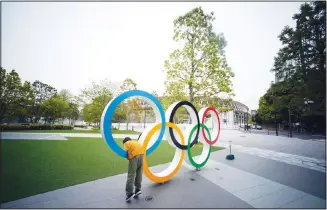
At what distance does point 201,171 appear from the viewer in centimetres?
812

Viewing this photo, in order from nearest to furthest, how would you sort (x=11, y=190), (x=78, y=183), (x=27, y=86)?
1. (x=11, y=190)
2. (x=78, y=183)
3. (x=27, y=86)

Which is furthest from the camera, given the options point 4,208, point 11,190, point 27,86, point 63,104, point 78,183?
point 63,104

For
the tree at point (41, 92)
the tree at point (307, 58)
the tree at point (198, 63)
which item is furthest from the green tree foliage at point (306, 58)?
the tree at point (41, 92)

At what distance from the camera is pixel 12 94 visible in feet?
86.7

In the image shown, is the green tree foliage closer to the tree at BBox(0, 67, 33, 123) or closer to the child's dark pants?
the child's dark pants

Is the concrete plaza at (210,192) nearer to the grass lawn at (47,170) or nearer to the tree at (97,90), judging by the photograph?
the grass lawn at (47,170)

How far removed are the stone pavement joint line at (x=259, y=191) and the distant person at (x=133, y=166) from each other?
308 cm

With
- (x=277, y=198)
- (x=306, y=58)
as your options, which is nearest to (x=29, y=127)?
(x=277, y=198)

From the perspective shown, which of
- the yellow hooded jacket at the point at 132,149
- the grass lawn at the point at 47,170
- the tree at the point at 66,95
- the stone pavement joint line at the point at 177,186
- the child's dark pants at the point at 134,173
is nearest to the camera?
the stone pavement joint line at the point at 177,186

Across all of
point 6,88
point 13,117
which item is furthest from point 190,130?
point 13,117

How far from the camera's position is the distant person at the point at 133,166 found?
523 centimetres

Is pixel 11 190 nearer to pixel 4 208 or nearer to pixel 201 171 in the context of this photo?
pixel 4 208

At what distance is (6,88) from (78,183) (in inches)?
1133

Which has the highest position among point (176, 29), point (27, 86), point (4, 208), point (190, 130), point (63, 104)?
point (176, 29)
